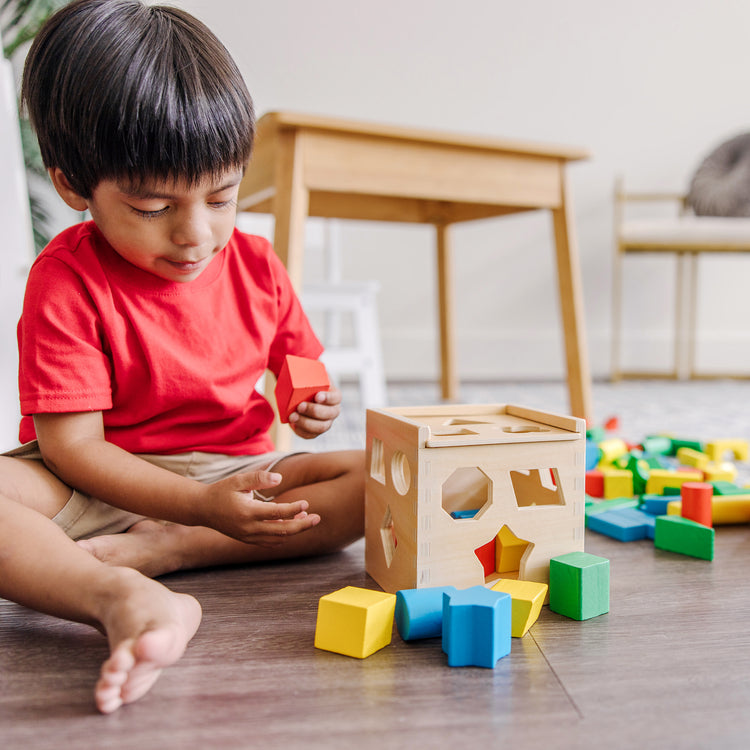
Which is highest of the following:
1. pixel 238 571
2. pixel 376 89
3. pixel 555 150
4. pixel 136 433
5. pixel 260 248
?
pixel 376 89

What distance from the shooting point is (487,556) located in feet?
2.21

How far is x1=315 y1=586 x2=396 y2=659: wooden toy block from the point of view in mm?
523

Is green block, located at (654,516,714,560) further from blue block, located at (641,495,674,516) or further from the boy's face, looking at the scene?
the boy's face

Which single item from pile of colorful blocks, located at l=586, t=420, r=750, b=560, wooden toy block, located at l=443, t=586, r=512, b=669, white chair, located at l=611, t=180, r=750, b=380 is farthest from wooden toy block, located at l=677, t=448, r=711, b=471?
white chair, located at l=611, t=180, r=750, b=380

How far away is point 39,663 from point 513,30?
2725 mm

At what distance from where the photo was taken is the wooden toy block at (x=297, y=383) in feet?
2.41

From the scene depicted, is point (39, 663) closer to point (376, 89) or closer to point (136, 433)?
point (136, 433)

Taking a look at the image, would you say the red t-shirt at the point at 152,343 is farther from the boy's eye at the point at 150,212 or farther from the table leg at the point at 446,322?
the table leg at the point at 446,322

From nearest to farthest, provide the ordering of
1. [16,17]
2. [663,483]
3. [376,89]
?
1. [663,483]
2. [16,17]
3. [376,89]

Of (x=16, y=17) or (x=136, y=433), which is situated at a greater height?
(x=16, y=17)

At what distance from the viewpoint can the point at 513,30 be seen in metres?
2.69

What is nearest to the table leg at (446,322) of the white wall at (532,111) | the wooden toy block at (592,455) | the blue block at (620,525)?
the white wall at (532,111)

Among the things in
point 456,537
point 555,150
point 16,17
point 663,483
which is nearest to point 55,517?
point 456,537

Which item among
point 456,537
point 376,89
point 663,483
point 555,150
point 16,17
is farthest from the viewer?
point 376,89
